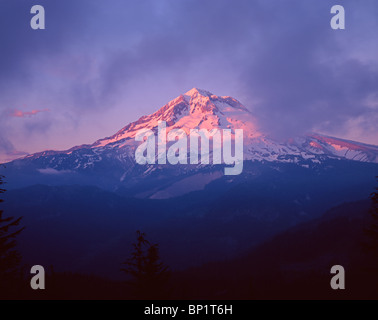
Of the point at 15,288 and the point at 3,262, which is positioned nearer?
the point at 3,262

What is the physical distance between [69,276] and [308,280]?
89.8 meters

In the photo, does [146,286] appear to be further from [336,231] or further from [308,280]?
[336,231]

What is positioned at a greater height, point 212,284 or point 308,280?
point 308,280

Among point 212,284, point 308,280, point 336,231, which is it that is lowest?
point 212,284

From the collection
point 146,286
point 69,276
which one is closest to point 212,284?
point 69,276
